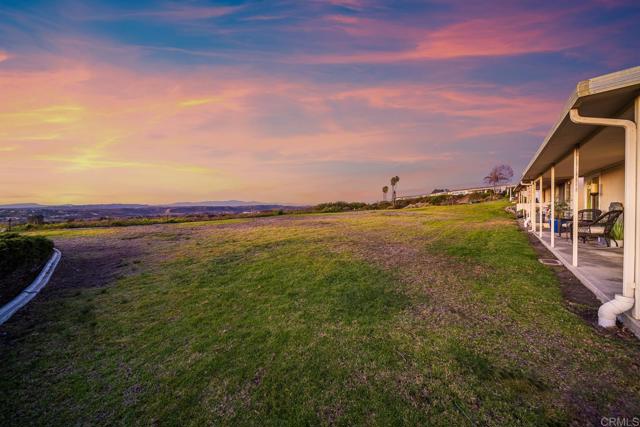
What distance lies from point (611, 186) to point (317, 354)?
46.4 feet

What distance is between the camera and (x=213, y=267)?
23.0ft

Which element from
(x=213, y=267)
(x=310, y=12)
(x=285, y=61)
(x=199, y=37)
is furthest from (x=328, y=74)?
(x=213, y=267)

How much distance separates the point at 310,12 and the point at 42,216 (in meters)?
26.9

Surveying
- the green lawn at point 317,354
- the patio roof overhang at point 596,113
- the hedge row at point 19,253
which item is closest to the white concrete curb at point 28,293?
the green lawn at point 317,354

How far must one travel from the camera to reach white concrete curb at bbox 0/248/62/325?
4.31 m

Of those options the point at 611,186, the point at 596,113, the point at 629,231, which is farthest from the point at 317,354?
the point at 611,186

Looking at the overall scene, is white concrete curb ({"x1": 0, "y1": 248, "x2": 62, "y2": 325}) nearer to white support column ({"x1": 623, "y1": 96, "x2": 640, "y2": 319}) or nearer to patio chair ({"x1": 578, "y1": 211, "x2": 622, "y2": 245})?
white support column ({"x1": 623, "y1": 96, "x2": 640, "y2": 319})

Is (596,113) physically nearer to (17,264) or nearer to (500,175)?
(17,264)

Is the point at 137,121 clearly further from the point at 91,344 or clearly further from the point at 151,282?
the point at 91,344

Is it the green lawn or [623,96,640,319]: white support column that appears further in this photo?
[623,96,640,319]: white support column

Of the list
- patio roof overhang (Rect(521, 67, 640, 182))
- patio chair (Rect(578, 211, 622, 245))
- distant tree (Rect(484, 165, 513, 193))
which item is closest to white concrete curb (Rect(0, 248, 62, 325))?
patio roof overhang (Rect(521, 67, 640, 182))

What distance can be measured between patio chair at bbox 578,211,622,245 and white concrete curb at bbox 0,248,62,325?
1377 centimetres

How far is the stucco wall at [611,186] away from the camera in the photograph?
9.55 meters

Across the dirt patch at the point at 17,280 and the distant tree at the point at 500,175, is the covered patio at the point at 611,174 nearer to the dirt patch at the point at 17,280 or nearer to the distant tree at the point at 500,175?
the dirt patch at the point at 17,280
